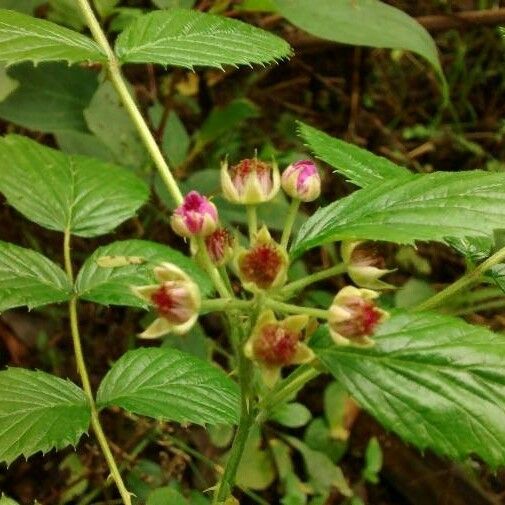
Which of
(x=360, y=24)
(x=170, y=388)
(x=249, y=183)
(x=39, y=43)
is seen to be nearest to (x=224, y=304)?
(x=249, y=183)

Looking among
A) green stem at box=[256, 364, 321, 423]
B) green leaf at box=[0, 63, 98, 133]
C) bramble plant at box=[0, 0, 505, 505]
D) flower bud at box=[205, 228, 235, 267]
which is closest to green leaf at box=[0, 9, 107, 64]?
bramble plant at box=[0, 0, 505, 505]

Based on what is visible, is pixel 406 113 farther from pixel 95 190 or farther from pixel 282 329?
pixel 282 329

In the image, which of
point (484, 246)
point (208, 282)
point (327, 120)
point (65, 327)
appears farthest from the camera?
point (327, 120)

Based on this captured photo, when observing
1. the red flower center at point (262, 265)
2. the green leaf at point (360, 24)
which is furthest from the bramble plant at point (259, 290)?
the green leaf at point (360, 24)

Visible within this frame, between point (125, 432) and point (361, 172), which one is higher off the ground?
point (361, 172)

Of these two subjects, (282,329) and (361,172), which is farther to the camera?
(361,172)

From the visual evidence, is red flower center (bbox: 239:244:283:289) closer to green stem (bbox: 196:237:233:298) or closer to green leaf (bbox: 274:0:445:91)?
green stem (bbox: 196:237:233:298)

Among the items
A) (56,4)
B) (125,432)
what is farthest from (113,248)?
(56,4)
